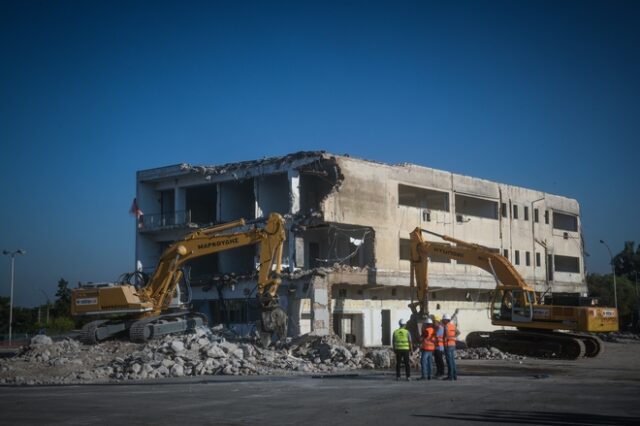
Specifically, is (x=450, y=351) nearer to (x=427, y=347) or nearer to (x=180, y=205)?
(x=427, y=347)

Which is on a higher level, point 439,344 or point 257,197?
point 257,197

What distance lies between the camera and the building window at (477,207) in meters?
51.3

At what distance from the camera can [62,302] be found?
7638 centimetres

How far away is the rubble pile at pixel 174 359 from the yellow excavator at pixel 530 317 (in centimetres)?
578

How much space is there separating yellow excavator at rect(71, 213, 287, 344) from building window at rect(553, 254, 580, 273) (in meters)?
33.7

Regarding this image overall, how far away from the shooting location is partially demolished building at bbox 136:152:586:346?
40219mm

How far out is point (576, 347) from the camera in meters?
30.7

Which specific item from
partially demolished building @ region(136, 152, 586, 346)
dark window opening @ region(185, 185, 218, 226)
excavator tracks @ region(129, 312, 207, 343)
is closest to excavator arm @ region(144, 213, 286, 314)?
excavator tracks @ region(129, 312, 207, 343)

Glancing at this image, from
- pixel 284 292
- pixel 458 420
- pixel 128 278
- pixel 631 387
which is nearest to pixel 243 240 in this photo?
pixel 128 278

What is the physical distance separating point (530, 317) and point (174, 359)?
1531 cm

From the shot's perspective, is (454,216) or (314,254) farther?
(454,216)

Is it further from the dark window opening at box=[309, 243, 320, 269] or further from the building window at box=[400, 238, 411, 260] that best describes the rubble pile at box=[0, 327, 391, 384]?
→ the building window at box=[400, 238, 411, 260]

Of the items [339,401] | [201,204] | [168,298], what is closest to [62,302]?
[201,204]

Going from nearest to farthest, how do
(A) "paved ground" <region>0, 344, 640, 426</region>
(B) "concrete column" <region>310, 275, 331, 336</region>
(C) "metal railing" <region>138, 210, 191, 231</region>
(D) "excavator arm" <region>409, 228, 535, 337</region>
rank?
(A) "paved ground" <region>0, 344, 640, 426</region>, (D) "excavator arm" <region>409, 228, 535, 337</region>, (B) "concrete column" <region>310, 275, 331, 336</region>, (C) "metal railing" <region>138, 210, 191, 231</region>
